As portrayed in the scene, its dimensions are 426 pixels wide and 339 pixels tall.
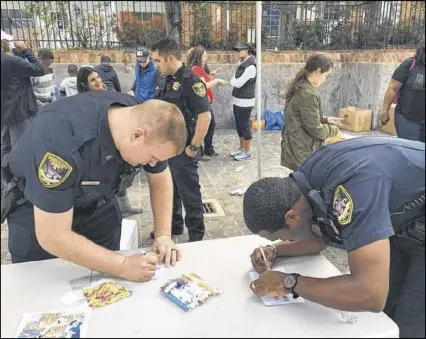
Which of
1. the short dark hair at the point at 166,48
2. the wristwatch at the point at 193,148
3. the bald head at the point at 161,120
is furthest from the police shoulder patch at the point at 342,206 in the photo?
the short dark hair at the point at 166,48

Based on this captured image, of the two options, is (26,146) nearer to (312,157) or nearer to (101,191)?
(101,191)

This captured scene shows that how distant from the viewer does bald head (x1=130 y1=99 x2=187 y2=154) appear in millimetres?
1515

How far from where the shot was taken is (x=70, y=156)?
1444 millimetres

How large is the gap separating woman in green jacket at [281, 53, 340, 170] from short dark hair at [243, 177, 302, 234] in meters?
1.78

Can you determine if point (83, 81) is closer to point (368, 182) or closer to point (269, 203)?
point (269, 203)

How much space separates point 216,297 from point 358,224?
1.88ft

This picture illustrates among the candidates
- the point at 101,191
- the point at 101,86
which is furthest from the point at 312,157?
the point at 101,86

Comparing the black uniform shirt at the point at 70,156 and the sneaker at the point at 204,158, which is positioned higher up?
the black uniform shirt at the point at 70,156

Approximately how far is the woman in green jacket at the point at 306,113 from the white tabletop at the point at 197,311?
171 cm

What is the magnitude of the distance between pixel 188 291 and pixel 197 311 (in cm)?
10

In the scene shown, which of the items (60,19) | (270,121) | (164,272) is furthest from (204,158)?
(164,272)

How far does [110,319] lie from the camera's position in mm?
1308

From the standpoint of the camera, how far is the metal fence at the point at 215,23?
1.44m

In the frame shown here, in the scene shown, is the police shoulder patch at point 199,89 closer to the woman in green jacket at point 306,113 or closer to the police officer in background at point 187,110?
the police officer in background at point 187,110
